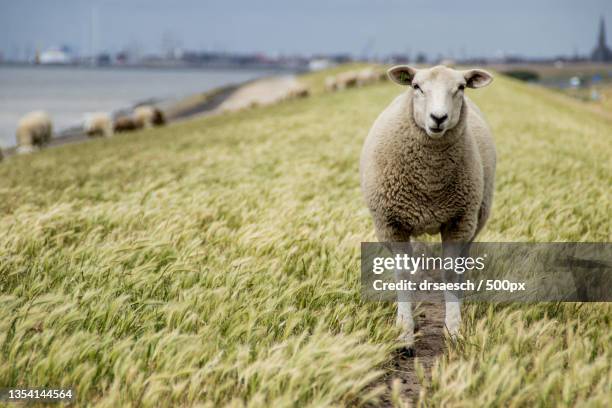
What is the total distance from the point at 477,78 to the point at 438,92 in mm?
582

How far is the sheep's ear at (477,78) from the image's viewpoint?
4.29 m

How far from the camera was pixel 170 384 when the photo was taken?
297 cm

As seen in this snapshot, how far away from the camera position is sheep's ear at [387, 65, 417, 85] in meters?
4.30

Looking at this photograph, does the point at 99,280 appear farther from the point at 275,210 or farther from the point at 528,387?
the point at 528,387

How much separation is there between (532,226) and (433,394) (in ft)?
11.4

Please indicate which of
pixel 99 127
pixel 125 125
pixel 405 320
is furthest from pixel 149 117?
pixel 405 320

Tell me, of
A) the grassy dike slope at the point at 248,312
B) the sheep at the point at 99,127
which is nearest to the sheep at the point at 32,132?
the sheep at the point at 99,127

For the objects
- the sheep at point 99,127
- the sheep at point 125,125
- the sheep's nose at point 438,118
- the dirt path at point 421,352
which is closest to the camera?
the dirt path at point 421,352

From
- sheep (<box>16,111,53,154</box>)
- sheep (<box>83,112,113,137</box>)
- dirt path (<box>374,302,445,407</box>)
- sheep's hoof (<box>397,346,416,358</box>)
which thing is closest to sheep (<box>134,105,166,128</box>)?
sheep (<box>83,112,113,137</box>)

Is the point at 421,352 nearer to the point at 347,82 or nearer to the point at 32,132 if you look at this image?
the point at 32,132

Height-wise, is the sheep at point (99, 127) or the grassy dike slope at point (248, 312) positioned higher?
the grassy dike slope at point (248, 312)

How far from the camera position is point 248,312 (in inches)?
150

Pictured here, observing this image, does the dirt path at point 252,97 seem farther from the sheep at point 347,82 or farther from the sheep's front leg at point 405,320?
the sheep's front leg at point 405,320

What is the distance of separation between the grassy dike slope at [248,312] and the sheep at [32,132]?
894 inches
